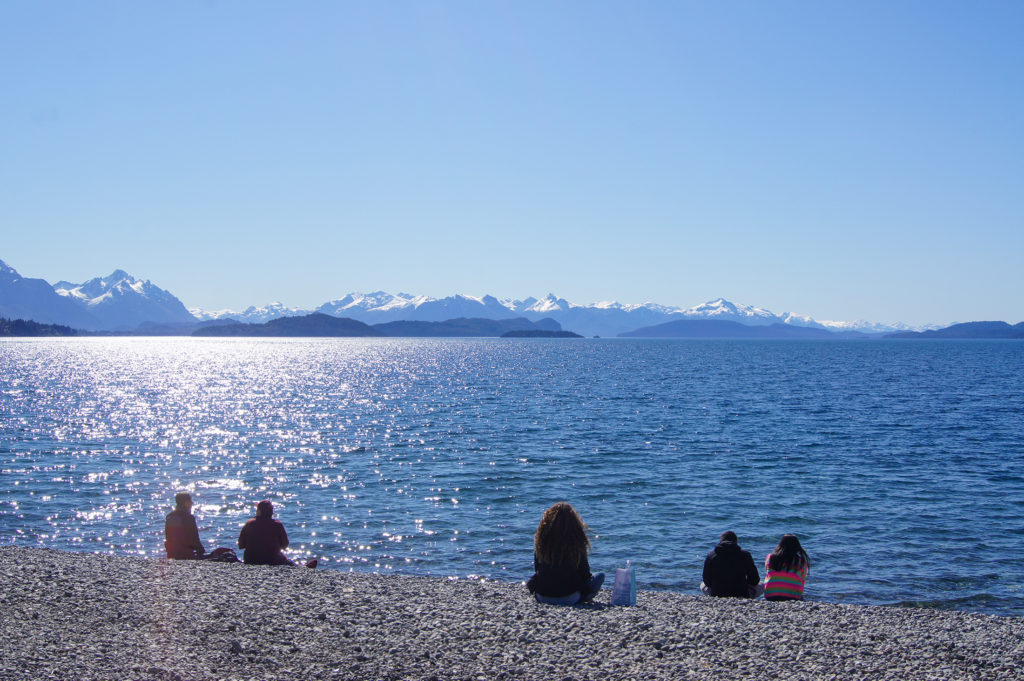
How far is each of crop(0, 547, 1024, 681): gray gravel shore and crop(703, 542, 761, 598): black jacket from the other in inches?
28.2

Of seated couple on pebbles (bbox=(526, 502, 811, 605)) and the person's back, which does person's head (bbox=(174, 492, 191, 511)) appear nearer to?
the person's back

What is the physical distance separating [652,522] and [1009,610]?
10583mm

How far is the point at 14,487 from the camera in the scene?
103ft

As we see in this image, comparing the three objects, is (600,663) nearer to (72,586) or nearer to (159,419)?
(72,586)

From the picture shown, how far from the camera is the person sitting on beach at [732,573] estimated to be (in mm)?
15984

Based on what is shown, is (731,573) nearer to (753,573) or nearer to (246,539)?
(753,573)

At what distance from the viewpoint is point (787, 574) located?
15.8m

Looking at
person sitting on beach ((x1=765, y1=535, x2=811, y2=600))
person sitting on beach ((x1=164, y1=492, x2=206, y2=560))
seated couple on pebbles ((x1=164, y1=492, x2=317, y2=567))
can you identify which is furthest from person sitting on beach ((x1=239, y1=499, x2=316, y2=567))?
person sitting on beach ((x1=765, y1=535, x2=811, y2=600))

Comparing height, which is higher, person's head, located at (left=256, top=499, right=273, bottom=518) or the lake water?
person's head, located at (left=256, top=499, right=273, bottom=518)

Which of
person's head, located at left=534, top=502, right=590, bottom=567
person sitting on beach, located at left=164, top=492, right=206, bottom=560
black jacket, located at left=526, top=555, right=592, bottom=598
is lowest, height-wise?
person sitting on beach, located at left=164, top=492, right=206, bottom=560

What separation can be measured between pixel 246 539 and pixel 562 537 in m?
8.45

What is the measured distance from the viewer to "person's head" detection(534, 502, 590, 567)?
44.2ft

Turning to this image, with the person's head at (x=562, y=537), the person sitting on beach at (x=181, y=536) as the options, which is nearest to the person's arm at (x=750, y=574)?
the person's head at (x=562, y=537)

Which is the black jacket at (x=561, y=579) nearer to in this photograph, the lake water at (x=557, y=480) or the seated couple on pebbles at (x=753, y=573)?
the seated couple on pebbles at (x=753, y=573)
